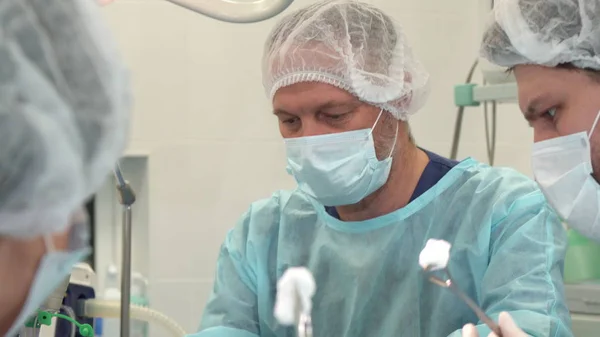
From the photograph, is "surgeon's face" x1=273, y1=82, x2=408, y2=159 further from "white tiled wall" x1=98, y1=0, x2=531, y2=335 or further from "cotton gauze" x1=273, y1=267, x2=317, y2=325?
"white tiled wall" x1=98, y1=0, x2=531, y2=335

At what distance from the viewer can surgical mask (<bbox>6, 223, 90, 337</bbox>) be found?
0.90 metres

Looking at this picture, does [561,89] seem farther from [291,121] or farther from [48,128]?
[48,128]

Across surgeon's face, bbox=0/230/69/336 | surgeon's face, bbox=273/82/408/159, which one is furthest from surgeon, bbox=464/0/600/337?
surgeon's face, bbox=0/230/69/336

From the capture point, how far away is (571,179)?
1.45 meters

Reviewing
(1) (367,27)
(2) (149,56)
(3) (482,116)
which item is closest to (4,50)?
(1) (367,27)

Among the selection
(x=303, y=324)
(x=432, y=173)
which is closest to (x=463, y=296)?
(x=303, y=324)

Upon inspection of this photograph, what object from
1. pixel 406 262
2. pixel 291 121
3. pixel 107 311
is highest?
pixel 291 121

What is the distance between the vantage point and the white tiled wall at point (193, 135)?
2473 millimetres

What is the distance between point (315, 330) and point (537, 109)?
651mm

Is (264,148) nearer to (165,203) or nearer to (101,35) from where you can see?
(165,203)

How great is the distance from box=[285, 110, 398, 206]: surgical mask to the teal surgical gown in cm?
9

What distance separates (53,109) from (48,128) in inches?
1.0

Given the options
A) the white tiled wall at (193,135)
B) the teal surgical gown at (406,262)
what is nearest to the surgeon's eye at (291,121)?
the teal surgical gown at (406,262)

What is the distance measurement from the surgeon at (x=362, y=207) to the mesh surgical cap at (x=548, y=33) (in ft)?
1.01
